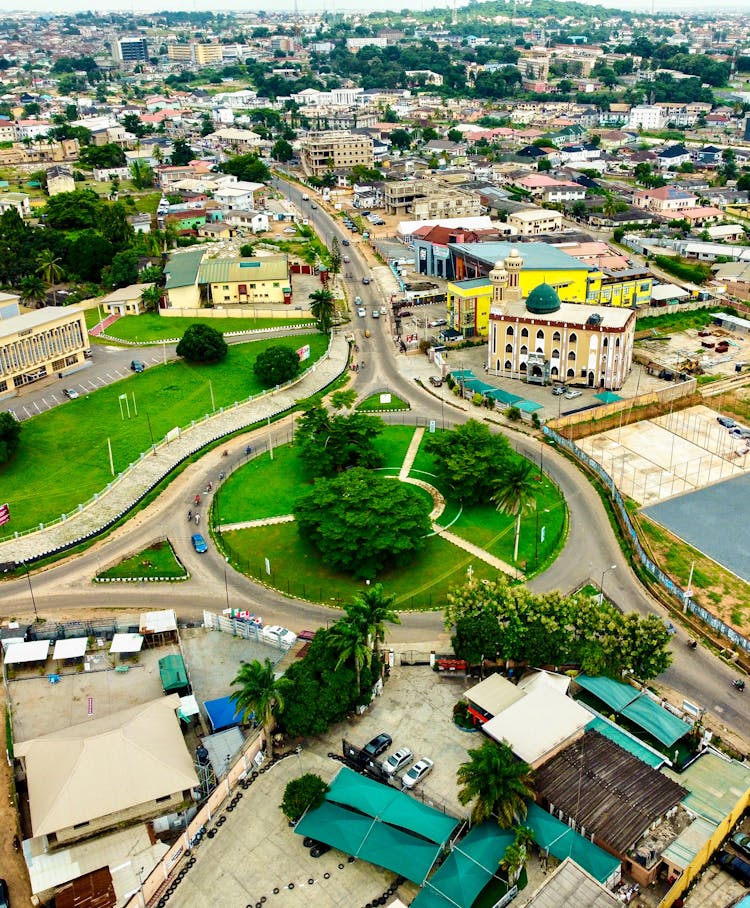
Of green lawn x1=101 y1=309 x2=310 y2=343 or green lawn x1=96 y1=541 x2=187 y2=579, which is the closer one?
green lawn x1=96 y1=541 x2=187 y2=579

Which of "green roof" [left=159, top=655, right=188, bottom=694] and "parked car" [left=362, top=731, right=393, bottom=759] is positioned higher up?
"green roof" [left=159, top=655, right=188, bottom=694]

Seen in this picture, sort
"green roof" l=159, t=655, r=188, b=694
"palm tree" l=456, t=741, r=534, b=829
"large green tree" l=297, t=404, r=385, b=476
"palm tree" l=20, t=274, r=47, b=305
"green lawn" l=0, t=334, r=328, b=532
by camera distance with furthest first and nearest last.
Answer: "palm tree" l=20, t=274, r=47, b=305 → "large green tree" l=297, t=404, r=385, b=476 → "green lawn" l=0, t=334, r=328, b=532 → "green roof" l=159, t=655, r=188, b=694 → "palm tree" l=456, t=741, r=534, b=829

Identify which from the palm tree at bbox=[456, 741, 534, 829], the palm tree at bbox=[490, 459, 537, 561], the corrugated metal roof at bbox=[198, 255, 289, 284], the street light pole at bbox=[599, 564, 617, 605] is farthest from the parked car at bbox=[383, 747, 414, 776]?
the corrugated metal roof at bbox=[198, 255, 289, 284]

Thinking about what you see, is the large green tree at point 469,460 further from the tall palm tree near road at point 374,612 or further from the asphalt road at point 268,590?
the tall palm tree near road at point 374,612

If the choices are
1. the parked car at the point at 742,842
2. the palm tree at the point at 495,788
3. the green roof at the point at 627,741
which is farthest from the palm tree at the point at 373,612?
the parked car at the point at 742,842

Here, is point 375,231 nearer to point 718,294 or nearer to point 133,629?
point 718,294

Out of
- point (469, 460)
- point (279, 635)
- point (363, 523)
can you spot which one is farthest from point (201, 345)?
point (279, 635)

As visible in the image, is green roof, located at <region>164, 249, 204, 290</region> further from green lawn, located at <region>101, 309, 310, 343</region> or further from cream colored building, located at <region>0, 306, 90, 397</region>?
cream colored building, located at <region>0, 306, 90, 397</region>
